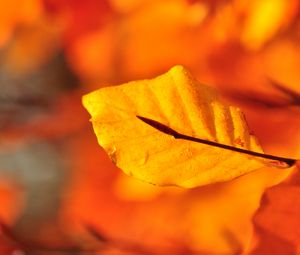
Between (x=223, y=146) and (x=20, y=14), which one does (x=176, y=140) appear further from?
(x=20, y=14)

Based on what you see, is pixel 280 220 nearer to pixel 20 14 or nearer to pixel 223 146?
pixel 223 146

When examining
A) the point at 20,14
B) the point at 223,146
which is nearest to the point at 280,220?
the point at 223,146

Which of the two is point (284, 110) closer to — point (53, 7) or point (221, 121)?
point (221, 121)

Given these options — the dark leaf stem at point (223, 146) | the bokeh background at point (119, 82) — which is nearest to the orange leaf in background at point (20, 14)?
the bokeh background at point (119, 82)

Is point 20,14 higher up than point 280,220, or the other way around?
point 20,14

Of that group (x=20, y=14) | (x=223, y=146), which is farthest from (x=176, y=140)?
(x=20, y=14)

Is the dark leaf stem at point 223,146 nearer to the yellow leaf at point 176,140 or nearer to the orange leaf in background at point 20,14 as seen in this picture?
the yellow leaf at point 176,140

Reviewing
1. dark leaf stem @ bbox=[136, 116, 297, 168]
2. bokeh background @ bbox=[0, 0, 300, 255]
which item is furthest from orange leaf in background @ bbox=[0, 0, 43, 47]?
dark leaf stem @ bbox=[136, 116, 297, 168]
